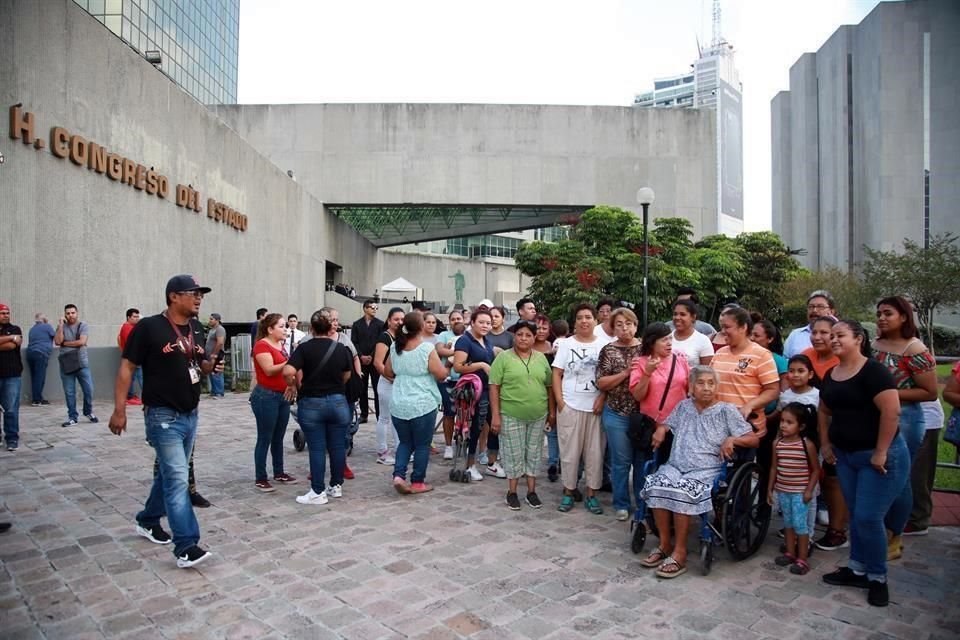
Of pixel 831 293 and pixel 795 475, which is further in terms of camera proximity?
pixel 831 293

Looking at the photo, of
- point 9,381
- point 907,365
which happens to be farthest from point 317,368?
point 9,381

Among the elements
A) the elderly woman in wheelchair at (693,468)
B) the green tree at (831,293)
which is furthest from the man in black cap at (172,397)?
the green tree at (831,293)

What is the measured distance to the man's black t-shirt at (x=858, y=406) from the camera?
12.9 ft

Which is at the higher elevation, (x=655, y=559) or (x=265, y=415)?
(x=265, y=415)

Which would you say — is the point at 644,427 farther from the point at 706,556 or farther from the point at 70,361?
the point at 70,361

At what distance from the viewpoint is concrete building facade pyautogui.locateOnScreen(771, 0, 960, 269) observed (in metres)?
32.6

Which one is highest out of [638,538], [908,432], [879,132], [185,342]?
[879,132]

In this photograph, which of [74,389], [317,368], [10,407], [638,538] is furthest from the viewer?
[74,389]

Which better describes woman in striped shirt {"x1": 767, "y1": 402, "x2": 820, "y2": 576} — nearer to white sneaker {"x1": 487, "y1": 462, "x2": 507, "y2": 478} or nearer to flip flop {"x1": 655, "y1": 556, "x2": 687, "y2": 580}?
flip flop {"x1": 655, "y1": 556, "x2": 687, "y2": 580}

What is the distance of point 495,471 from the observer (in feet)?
23.0

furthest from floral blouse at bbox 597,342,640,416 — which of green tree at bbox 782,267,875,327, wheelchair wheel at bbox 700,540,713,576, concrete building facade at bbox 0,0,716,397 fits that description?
green tree at bbox 782,267,875,327

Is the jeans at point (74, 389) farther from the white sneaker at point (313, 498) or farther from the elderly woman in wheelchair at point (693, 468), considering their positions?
the elderly woman in wheelchair at point (693, 468)

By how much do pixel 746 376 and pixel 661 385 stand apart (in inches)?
24.4

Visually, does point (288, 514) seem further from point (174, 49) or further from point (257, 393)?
point (174, 49)
